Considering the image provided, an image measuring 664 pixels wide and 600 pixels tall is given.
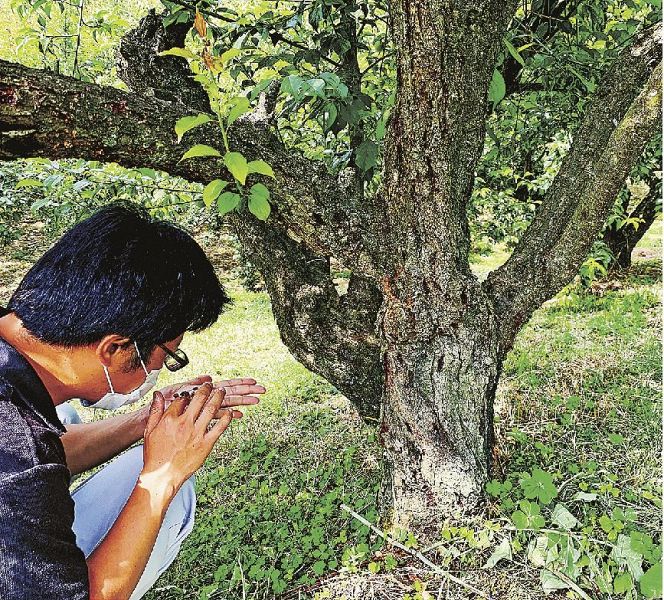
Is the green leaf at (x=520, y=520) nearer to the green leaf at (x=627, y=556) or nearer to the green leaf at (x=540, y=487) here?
the green leaf at (x=540, y=487)

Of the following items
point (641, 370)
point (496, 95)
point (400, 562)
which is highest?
point (496, 95)

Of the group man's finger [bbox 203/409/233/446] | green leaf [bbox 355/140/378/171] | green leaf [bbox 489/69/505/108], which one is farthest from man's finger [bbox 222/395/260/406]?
green leaf [bbox 489/69/505/108]

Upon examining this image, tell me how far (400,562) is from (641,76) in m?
1.70

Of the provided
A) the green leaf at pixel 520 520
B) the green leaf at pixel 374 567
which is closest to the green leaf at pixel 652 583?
the green leaf at pixel 520 520

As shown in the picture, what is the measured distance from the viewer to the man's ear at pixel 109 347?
4.78 ft

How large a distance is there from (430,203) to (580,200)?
20.0 inches

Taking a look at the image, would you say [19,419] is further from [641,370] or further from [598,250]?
[598,250]

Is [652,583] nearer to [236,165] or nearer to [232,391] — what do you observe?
[232,391]

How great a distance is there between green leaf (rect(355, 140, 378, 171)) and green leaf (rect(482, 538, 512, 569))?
4.25 ft

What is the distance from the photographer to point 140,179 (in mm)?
2221

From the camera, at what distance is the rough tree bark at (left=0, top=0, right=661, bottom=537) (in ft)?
5.61

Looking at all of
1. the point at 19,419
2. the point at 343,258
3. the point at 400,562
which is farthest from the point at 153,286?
the point at 400,562

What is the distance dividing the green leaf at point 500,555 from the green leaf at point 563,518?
159 millimetres

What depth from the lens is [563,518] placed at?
1.81m
